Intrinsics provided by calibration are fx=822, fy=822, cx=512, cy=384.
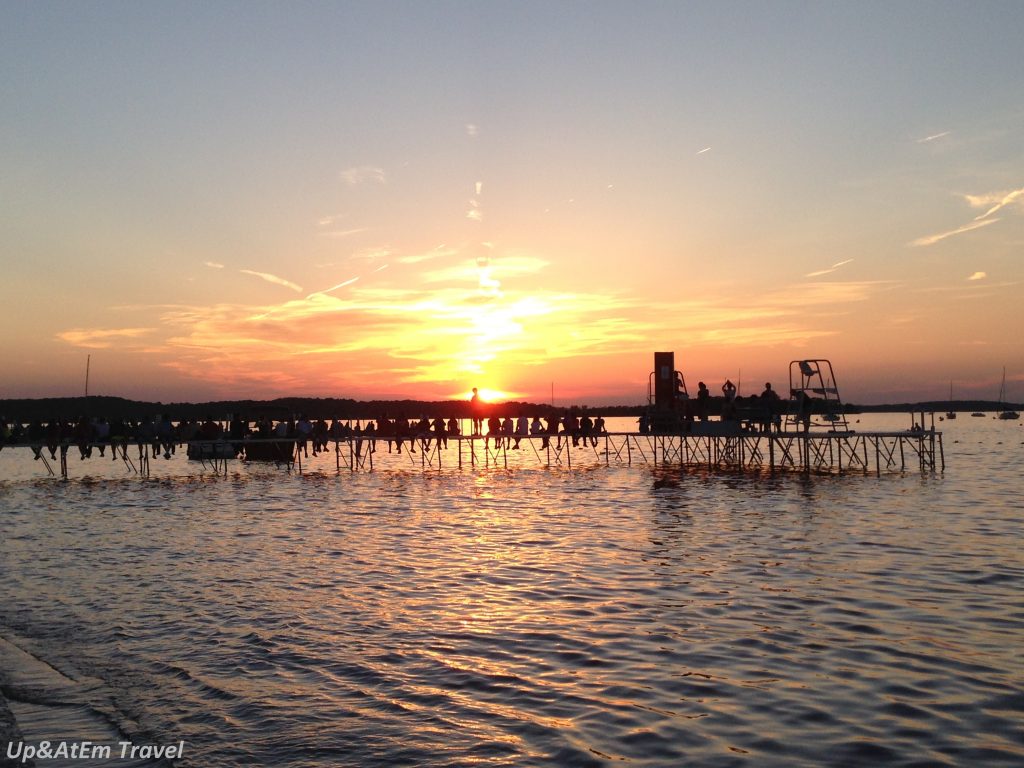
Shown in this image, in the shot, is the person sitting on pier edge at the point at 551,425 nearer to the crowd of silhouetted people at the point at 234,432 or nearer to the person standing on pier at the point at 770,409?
the crowd of silhouetted people at the point at 234,432

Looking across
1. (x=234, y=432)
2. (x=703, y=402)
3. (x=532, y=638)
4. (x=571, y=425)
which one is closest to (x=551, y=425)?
(x=571, y=425)

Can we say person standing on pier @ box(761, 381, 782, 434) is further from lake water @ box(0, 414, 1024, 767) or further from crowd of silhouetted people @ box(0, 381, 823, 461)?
lake water @ box(0, 414, 1024, 767)

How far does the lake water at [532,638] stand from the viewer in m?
6.64

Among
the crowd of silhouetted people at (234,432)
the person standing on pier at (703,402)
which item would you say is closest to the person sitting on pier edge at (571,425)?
the crowd of silhouetted people at (234,432)

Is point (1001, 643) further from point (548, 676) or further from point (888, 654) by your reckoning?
point (548, 676)

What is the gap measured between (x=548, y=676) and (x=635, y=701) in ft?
3.52

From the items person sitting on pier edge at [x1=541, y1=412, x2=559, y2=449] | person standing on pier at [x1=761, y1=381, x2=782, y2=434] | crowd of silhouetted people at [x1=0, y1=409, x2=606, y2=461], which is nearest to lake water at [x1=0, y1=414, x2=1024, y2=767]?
person standing on pier at [x1=761, y1=381, x2=782, y2=434]

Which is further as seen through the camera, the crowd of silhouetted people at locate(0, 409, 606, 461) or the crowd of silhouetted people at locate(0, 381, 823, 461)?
the crowd of silhouetted people at locate(0, 409, 606, 461)

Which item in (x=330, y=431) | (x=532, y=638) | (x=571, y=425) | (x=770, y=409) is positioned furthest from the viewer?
(x=330, y=431)

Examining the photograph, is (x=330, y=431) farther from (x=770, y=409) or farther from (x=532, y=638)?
(x=532, y=638)

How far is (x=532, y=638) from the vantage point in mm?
9594

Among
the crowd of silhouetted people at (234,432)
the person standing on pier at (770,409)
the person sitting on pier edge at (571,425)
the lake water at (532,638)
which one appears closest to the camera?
the lake water at (532,638)

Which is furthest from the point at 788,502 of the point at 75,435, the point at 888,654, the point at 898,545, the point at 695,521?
the point at 75,435

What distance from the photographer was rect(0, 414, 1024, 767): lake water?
21.8 feet
